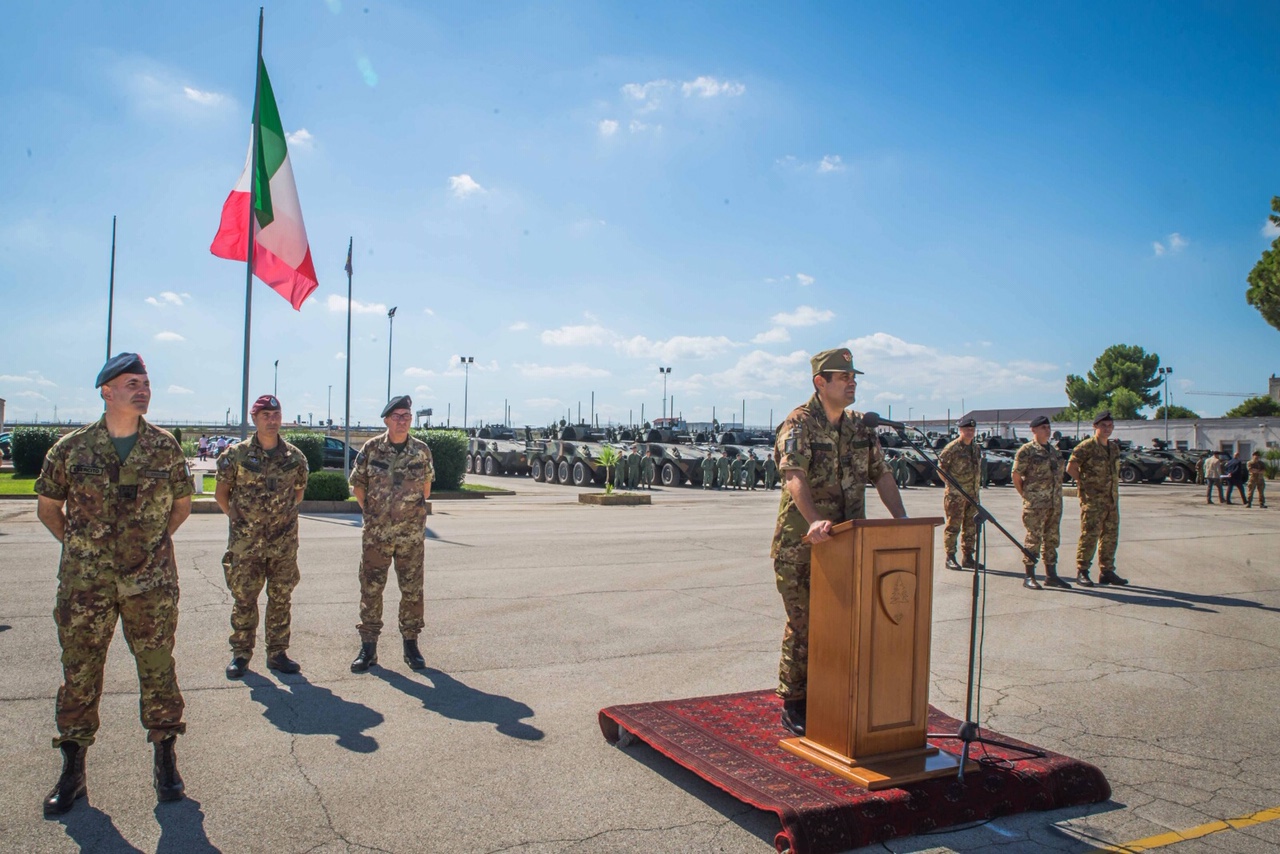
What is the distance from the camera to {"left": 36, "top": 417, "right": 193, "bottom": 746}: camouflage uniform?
12.4ft

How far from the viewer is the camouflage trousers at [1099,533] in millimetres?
9945

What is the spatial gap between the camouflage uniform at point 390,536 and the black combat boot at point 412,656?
4 cm

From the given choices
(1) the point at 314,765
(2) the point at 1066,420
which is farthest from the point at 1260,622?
(2) the point at 1066,420

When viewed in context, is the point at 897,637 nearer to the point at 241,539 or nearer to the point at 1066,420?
the point at 241,539

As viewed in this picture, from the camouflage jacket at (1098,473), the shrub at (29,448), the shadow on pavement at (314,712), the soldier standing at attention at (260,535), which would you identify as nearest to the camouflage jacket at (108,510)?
the shadow on pavement at (314,712)

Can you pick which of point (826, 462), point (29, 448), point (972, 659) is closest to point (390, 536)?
point (826, 462)

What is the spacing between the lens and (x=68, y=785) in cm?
369

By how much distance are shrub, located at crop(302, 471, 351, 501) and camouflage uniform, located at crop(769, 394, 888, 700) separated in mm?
14140

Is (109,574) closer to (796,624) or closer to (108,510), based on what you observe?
(108,510)

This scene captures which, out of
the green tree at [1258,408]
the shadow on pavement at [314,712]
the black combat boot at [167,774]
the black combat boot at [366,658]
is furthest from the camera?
the green tree at [1258,408]

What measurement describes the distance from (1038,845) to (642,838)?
4.85ft

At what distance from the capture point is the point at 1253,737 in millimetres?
4875

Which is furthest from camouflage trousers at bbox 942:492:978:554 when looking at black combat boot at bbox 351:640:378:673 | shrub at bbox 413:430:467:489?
shrub at bbox 413:430:467:489

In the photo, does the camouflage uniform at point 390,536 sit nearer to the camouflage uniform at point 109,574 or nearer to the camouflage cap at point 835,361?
the camouflage uniform at point 109,574
